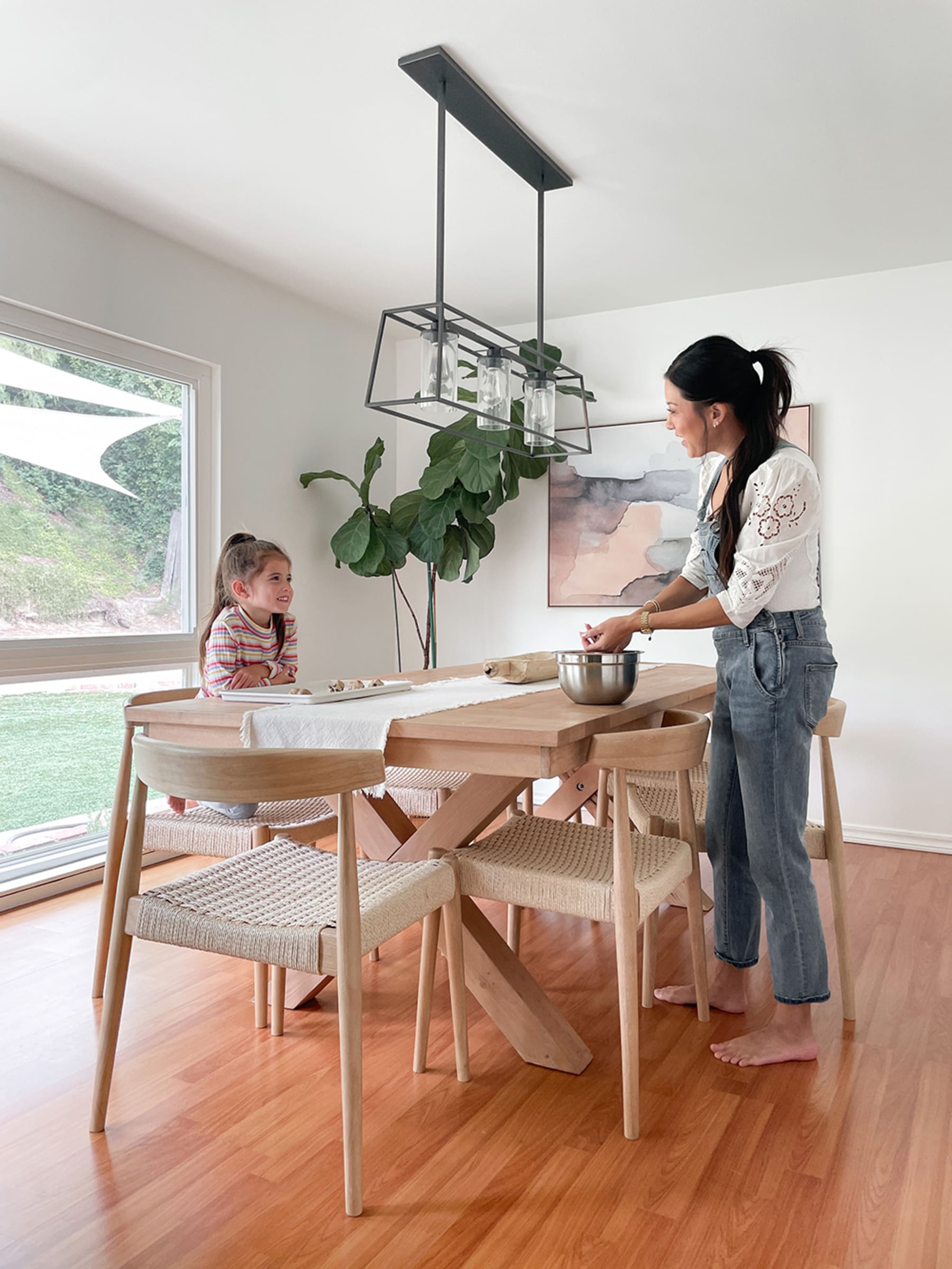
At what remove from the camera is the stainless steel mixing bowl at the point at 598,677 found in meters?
1.90

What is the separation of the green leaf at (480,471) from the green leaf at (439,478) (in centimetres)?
8

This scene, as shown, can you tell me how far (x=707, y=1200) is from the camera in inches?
58.4

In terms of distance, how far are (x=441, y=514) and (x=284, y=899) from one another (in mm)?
2681

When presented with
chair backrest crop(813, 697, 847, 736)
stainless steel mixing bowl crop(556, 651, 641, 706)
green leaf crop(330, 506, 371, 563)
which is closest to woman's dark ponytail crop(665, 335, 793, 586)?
stainless steel mixing bowl crop(556, 651, 641, 706)

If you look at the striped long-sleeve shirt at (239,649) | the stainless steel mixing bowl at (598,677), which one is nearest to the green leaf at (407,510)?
the striped long-sleeve shirt at (239,649)

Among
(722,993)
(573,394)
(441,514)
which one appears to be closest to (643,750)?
(722,993)

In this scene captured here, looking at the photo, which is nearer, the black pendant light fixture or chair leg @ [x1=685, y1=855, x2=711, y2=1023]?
chair leg @ [x1=685, y1=855, x2=711, y2=1023]

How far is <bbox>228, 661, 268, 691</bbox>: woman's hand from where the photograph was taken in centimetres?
241

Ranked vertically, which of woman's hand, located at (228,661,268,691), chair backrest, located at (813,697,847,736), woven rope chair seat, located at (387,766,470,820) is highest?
woman's hand, located at (228,661,268,691)

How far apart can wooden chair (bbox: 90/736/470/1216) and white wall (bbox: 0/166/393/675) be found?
2.19m

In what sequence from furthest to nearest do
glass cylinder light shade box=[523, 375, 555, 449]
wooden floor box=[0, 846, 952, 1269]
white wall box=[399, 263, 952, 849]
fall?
white wall box=[399, 263, 952, 849] < glass cylinder light shade box=[523, 375, 555, 449] < wooden floor box=[0, 846, 952, 1269]

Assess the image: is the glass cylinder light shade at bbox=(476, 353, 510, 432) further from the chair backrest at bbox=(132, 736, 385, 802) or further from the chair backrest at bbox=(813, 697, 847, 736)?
the chair backrest at bbox=(132, 736, 385, 802)

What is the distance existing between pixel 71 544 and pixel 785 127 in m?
2.66

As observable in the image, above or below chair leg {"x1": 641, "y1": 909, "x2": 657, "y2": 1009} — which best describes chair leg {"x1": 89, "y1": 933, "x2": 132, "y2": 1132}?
above
